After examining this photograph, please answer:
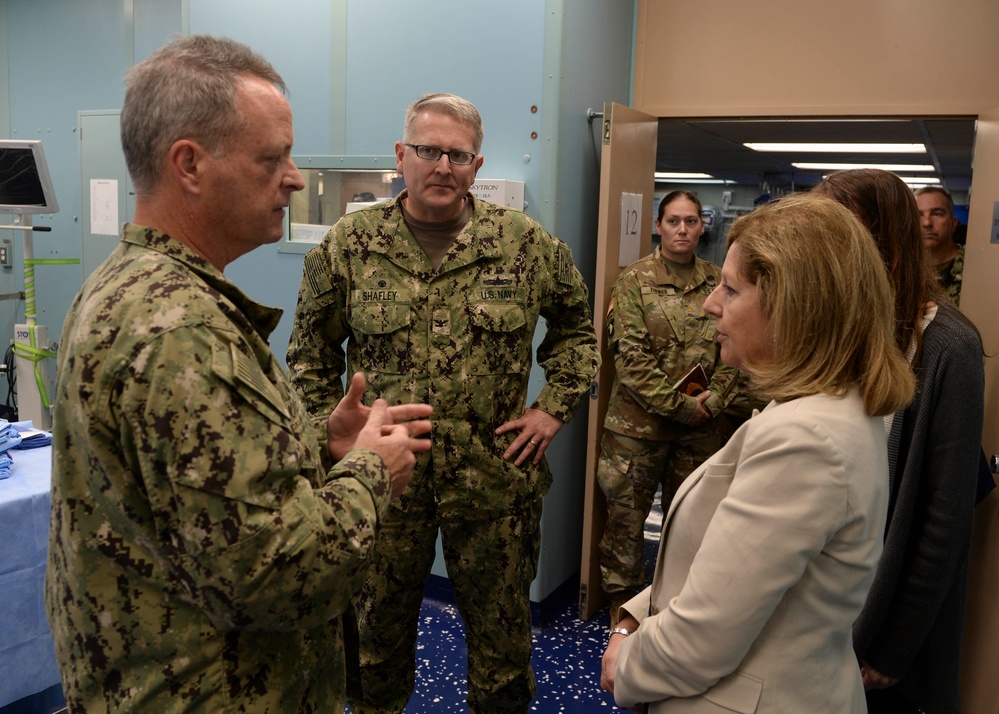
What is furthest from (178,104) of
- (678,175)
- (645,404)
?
(678,175)

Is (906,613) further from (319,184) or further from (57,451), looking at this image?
(319,184)

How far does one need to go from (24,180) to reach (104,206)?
0.79 m

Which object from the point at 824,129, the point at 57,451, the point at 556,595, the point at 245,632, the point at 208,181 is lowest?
the point at 556,595

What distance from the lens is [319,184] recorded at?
133 inches

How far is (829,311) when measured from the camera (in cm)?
108

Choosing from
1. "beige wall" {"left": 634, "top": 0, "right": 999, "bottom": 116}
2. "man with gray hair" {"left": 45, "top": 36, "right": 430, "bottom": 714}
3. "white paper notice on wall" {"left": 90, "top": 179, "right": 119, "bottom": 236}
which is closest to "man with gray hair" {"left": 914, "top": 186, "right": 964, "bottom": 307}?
"beige wall" {"left": 634, "top": 0, "right": 999, "bottom": 116}

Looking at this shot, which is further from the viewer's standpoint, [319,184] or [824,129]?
[824,129]

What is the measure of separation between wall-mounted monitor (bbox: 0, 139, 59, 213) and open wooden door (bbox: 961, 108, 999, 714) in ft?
13.2

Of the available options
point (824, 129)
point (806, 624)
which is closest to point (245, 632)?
point (806, 624)

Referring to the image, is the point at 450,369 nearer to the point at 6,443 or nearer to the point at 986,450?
the point at 6,443

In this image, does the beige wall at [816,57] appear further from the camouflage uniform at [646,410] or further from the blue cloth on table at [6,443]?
the blue cloth on table at [6,443]

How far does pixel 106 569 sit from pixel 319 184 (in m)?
2.59

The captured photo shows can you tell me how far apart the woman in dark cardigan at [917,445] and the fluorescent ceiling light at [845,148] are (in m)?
4.56

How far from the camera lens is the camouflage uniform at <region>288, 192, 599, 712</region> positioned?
203 cm
